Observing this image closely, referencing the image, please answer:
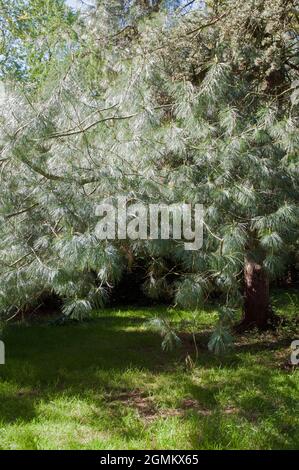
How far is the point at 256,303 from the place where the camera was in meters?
5.46

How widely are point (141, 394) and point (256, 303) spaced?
2272 mm

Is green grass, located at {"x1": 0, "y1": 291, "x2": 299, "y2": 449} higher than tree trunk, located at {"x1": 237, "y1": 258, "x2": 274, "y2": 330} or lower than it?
lower

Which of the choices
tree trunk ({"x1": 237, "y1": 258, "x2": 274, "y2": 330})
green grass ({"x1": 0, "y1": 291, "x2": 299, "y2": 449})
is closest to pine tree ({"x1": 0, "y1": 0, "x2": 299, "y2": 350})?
green grass ({"x1": 0, "y1": 291, "x2": 299, "y2": 449})

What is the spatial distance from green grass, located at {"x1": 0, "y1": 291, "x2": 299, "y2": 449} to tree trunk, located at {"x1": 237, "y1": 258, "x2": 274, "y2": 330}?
0.21 meters

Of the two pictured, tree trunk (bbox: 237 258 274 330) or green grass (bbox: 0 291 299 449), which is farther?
tree trunk (bbox: 237 258 274 330)

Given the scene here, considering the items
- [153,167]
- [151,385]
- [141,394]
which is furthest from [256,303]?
[153,167]

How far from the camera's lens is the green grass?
9.27 feet

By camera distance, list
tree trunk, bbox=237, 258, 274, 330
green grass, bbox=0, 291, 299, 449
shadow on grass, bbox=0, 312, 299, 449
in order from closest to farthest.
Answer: green grass, bbox=0, 291, 299, 449, shadow on grass, bbox=0, 312, 299, 449, tree trunk, bbox=237, 258, 274, 330

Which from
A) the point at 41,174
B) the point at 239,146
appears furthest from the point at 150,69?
the point at 41,174

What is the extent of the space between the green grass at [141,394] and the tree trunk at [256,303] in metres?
0.21

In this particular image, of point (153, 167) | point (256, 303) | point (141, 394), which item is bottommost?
point (141, 394)

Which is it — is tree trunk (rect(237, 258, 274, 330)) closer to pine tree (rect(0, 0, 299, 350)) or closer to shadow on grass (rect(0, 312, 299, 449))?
shadow on grass (rect(0, 312, 299, 449))

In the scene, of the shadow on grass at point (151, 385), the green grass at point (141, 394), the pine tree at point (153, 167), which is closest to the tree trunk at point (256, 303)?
the green grass at point (141, 394)

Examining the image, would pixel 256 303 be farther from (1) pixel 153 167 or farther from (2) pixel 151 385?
(1) pixel 153 167
